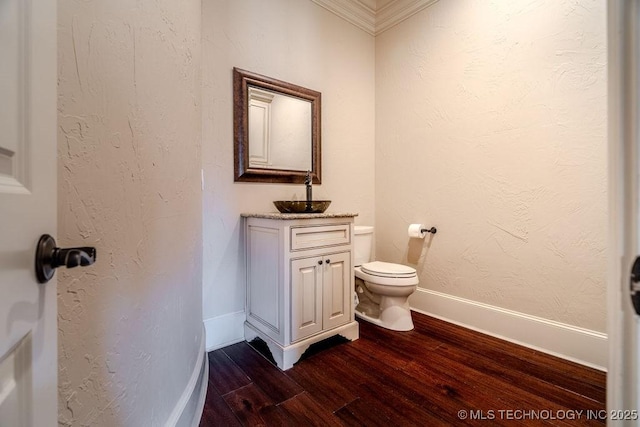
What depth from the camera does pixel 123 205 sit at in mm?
759

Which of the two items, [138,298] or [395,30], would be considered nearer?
[138,298]

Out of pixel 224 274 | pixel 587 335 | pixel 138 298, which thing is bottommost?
pixel 587 335

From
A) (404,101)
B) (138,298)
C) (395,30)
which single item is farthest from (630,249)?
(395,30)

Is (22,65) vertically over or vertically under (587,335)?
over

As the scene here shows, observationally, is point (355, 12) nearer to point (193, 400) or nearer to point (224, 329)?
point (224, 329)

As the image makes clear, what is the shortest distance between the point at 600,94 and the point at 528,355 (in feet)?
5.14

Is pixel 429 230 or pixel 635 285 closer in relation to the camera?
pixel 635 285

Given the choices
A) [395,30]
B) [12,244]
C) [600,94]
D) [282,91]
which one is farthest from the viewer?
[395,30]

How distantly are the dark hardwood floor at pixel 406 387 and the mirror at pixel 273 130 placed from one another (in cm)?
124

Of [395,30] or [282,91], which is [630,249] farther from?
[395,30]

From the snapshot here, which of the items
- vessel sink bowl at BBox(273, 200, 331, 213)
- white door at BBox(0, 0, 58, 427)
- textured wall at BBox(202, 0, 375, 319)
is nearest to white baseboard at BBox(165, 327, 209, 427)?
textured wall at BBox(202, 0, 375, 319)

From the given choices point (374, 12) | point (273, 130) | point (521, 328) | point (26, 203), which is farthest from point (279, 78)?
point (521, 328)

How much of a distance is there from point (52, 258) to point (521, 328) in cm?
235

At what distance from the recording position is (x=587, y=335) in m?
1.61
